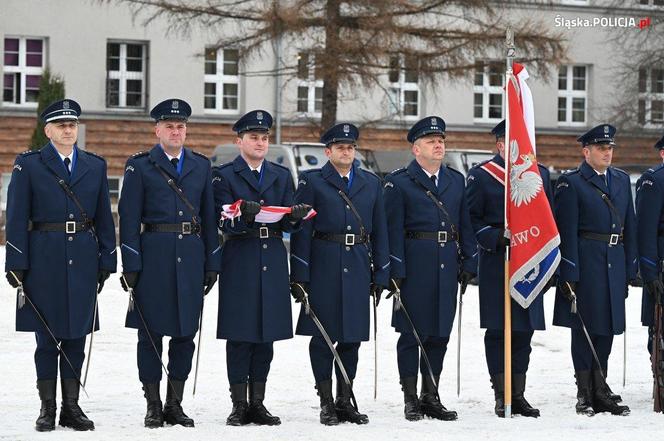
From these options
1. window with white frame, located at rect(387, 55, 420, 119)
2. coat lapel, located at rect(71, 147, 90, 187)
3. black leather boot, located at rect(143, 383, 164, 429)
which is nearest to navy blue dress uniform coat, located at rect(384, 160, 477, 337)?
black leather boot, located at rect(143, 383, 164, 429)

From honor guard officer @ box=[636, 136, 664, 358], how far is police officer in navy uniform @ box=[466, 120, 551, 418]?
0.82 metres

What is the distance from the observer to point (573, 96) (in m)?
40.5

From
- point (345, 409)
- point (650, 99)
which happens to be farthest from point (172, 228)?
point (650, 99)

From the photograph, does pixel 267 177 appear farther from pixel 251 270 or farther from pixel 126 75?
pixel 126 75

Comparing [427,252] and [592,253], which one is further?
[592,253]

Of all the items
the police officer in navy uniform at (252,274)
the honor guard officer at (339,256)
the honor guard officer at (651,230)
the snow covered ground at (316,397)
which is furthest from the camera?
the honor guard officer at (651,230)

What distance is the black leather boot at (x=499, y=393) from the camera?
419 inches

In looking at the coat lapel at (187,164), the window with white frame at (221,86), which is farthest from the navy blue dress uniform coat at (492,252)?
the window with white frame at (221,86)

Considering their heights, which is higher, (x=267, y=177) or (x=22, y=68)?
(x=22, y=68)

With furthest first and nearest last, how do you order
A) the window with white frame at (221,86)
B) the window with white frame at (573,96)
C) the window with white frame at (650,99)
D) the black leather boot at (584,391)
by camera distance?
the window with white frame at (573,96) → the window with white frame at (221,86) → the window with white frame at (650,99) → the black leather boot at (584,391)

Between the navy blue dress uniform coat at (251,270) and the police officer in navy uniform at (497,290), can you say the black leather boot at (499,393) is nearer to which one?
the police officer in navy uniform at (497,290)

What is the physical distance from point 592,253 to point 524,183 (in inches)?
33.5

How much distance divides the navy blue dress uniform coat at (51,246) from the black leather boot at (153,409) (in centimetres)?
55

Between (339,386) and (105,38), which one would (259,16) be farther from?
(339,386)
